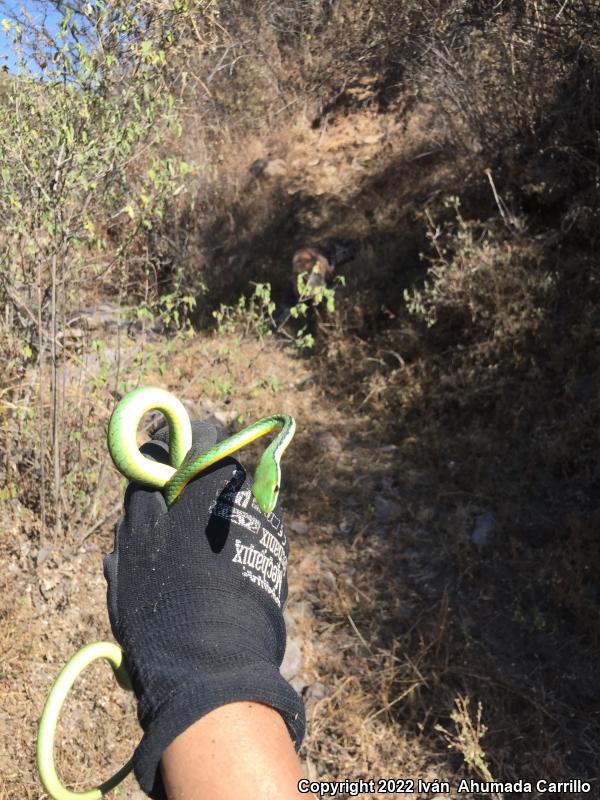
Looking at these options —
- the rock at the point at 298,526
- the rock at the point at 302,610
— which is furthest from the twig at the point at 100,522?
the rock at the point at 302,610

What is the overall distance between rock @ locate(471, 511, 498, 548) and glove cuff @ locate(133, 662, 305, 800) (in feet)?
11.1

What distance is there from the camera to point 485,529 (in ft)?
14.1

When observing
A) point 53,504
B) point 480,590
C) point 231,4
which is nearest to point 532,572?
point 480,590

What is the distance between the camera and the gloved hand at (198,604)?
1.03 metres

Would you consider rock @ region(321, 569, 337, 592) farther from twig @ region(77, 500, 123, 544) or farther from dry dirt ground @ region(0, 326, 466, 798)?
twig @ region(77, 500, 123, 544)

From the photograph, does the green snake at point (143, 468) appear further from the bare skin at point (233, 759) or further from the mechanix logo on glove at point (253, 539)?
the bare skin at point (233, 759)

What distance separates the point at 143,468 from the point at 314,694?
2.42 meters

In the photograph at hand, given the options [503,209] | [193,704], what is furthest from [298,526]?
[503,209]

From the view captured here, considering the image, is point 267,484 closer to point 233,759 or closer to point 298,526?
point 233,759

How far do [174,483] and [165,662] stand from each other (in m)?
0.38

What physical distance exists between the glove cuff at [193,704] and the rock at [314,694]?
242 centimetres

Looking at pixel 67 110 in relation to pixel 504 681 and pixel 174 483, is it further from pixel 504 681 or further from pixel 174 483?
pixel 504 681

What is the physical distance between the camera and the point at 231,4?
857cm

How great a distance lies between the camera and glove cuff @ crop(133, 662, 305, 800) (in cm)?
100
